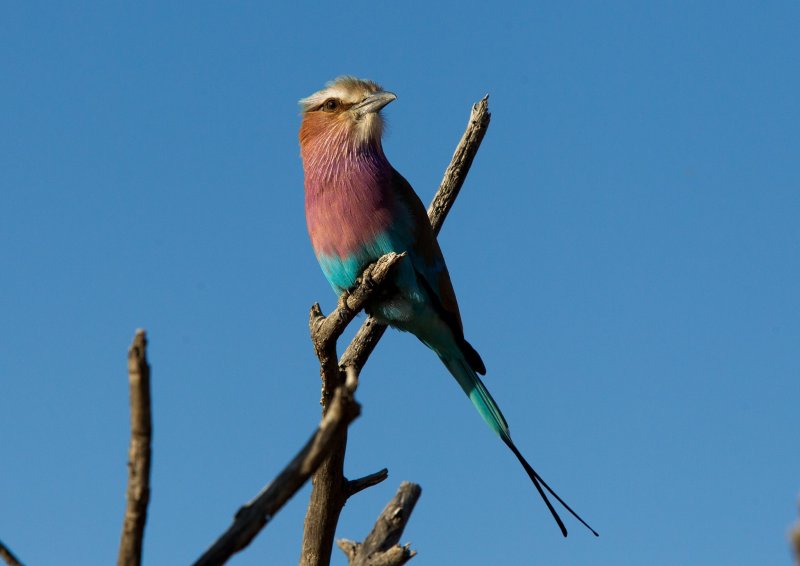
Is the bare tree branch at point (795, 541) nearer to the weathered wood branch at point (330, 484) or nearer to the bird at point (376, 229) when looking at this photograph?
the weathered wood branch at point (330, 484)

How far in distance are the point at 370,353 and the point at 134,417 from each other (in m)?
3.02

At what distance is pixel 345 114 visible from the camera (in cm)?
500

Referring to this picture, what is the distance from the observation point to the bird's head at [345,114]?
4.90m

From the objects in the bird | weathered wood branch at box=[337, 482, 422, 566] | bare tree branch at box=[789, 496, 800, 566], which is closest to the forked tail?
the bird

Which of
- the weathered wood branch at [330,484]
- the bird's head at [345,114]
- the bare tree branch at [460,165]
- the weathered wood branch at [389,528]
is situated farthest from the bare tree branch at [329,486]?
the bird's head at [345,114]

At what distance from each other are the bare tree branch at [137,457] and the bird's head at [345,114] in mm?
3033

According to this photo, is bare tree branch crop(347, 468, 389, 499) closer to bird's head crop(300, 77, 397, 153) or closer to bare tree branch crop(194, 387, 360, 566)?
bird's head crop(300, 77, 397, 153)

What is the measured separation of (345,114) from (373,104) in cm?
15

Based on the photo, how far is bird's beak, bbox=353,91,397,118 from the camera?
4.95 m

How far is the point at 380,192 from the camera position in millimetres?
4664

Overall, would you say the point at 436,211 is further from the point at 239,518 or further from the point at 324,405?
the point at 239,518

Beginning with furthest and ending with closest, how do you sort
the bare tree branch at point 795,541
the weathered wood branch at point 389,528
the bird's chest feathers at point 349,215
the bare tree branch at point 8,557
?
the bird's chest feathers at point 349,215, the weathered wood branch at point 389,528, the bare tree branch at point 8,557, the bare tree branch at point 795,541

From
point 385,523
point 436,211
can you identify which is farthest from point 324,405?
point 436,211

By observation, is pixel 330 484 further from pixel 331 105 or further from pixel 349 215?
pixel 331 105
